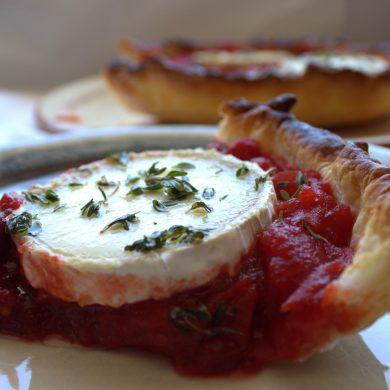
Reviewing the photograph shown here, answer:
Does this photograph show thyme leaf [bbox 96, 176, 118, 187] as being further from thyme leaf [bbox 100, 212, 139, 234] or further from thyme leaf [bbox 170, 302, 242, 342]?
thyme leaf [bbox 170, 302, 242, 342]

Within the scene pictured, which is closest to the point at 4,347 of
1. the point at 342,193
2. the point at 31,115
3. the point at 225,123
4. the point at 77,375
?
the point at 77,375

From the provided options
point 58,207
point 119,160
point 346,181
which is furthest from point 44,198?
point 346,181

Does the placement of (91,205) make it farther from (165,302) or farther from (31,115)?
(31,115)

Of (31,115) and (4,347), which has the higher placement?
(4,347)

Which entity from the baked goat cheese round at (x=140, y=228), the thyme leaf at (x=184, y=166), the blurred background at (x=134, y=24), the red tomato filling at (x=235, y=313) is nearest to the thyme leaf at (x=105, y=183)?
the baked goat cheese round at (x=140, y=228)

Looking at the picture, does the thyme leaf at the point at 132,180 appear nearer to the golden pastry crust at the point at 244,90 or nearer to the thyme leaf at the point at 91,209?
the thyme leaf at the point at 91,209

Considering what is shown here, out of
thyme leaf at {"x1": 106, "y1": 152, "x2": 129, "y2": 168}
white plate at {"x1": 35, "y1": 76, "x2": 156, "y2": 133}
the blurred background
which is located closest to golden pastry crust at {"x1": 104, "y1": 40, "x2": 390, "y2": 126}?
white plate at {"x1": 35, "y1": 76, "x2": 156, "y2": 133}
